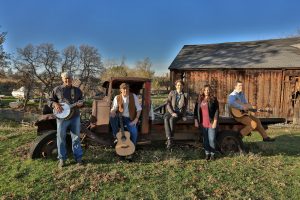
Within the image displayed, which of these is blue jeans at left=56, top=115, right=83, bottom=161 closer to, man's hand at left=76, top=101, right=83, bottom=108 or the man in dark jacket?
man's hand at left=76, top=101, right=83, bottom=108

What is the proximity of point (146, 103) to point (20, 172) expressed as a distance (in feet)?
10.6

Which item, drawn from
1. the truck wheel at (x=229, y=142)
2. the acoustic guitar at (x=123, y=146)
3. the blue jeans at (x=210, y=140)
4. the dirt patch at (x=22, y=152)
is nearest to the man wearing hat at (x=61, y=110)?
the acoustic guitar at (x=123, y=146)

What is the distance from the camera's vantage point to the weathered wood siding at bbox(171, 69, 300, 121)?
17.1 metres

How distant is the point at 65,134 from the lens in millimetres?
6316

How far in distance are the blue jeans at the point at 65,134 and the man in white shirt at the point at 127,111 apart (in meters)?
0.88

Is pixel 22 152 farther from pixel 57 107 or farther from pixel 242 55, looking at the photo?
pixel 242 55

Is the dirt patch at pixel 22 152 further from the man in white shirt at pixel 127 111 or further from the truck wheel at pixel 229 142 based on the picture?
the truck wheel at pixel 229 142

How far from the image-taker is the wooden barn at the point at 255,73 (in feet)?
56.0

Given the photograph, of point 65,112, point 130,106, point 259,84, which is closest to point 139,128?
point 130,106

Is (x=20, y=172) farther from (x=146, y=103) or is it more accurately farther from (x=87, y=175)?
(x=146, y=103)

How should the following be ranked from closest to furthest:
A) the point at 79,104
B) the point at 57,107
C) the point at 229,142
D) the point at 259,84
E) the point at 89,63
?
the point at 57,107, the point at 79,104, the point at 229,142, the point at 259,84, the point at 89,63

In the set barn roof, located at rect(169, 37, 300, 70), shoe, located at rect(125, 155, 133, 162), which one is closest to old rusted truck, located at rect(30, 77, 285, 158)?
shoe, located at rect(125, 155, 133, 162)

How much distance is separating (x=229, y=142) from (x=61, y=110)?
173 inches

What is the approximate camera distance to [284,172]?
255 inches
